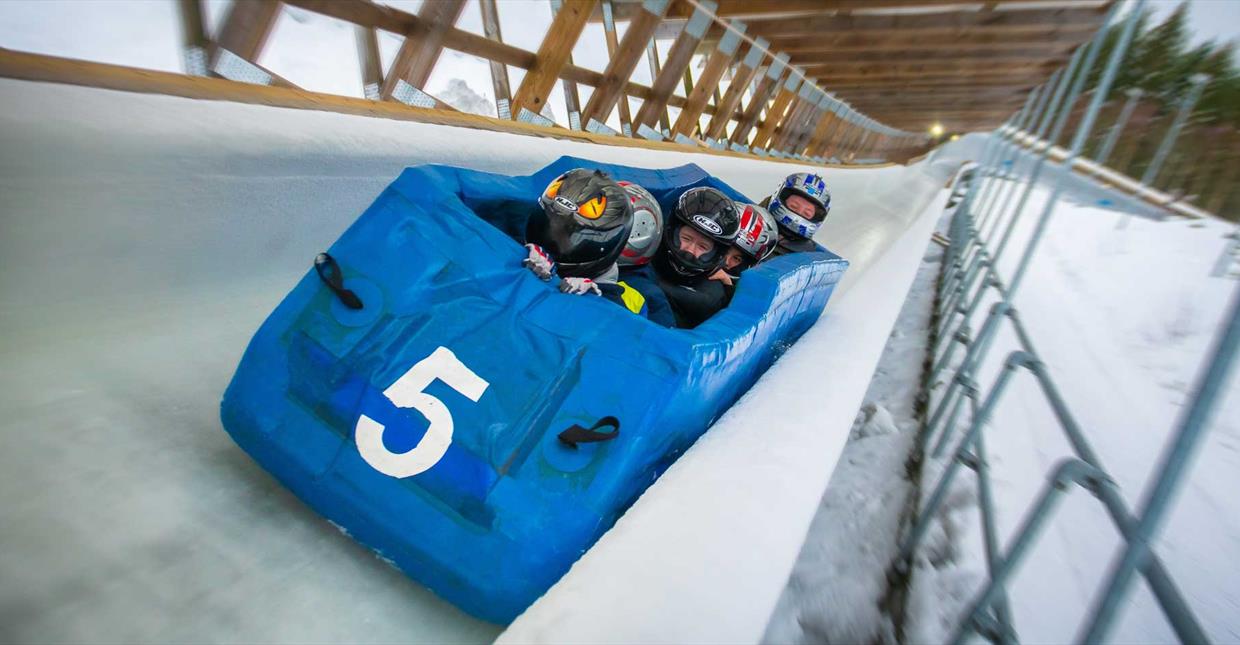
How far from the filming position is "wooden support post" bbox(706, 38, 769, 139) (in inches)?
288

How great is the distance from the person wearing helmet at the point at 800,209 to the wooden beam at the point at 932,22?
3528mm

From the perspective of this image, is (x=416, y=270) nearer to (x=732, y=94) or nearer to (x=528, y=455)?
(x=528, y=455)

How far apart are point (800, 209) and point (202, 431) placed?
292 centimetres

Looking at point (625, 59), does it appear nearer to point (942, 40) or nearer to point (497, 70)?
point (497, 70)

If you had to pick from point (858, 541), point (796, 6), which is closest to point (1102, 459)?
point (858, 541)

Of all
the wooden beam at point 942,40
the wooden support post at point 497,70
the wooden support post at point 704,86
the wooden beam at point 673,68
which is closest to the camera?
the wooden support post at point 497,70

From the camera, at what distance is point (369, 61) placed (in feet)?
10.3

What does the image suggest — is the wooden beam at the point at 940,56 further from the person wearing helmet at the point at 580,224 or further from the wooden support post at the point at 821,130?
the person wearing helmet at the point at 580,224

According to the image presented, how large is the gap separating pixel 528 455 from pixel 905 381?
230cm

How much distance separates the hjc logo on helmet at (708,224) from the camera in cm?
217

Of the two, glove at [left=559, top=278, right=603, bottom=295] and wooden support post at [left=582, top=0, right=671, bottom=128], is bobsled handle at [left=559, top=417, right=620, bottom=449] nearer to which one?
glove at [left=559, top=278, right=603, bottom=295]

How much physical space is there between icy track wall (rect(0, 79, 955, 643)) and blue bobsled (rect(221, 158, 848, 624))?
4.2 inches

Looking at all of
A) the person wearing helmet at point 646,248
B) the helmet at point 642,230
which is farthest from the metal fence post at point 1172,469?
the helmet at point 642,230

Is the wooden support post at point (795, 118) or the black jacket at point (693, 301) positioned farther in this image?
the wooden support post at point (795, 118)
